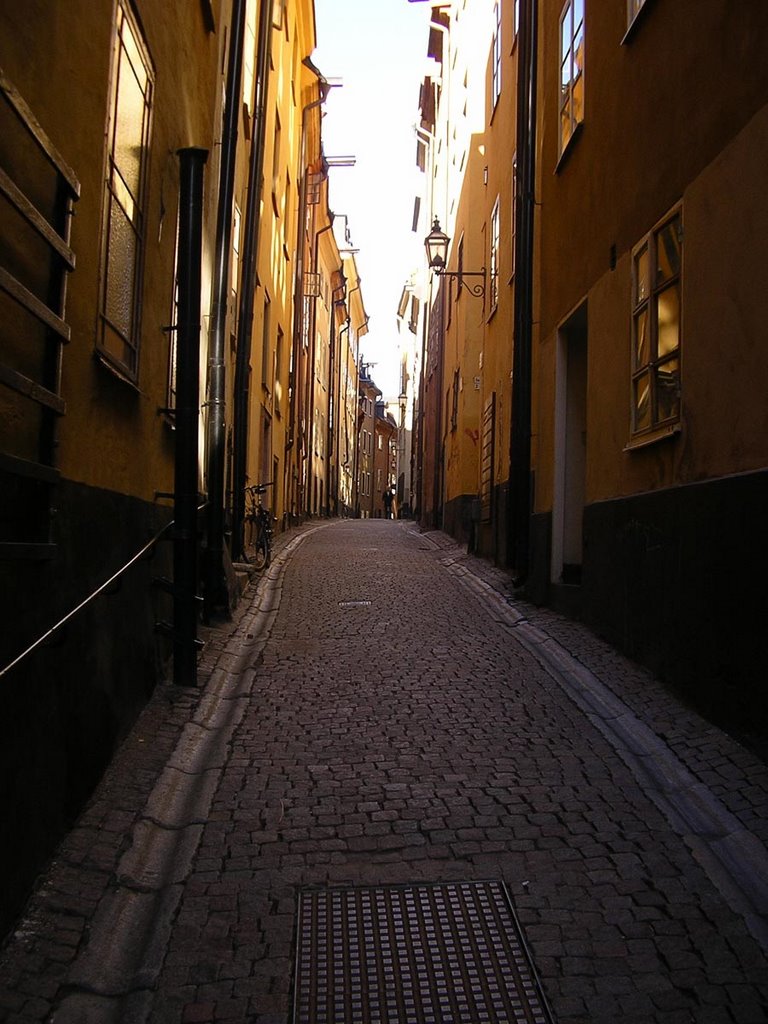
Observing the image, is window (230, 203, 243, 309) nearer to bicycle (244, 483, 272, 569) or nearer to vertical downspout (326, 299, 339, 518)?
bicycle (244, 483, 272, 569)

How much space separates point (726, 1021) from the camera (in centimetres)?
294

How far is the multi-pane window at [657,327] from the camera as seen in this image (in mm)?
6586

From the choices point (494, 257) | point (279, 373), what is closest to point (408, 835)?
point (494, 257)

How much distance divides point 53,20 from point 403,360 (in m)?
60.3

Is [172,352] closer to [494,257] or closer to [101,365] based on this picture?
[101,365]

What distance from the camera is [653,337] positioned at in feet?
22.9

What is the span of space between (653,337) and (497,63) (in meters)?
10.7

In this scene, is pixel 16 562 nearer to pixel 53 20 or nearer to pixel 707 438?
pixel 53 20

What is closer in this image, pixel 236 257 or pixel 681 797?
pixel 681 797

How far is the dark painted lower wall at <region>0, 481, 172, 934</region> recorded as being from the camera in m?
3.38

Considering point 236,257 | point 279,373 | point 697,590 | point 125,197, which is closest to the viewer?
point 125,197

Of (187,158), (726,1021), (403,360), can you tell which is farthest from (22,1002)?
(403,360)

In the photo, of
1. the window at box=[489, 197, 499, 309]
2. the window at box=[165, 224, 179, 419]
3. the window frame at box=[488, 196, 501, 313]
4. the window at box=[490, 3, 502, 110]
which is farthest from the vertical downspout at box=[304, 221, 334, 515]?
the window at box=[165, 224, 179, 419]

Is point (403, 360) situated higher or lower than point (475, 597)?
higher
